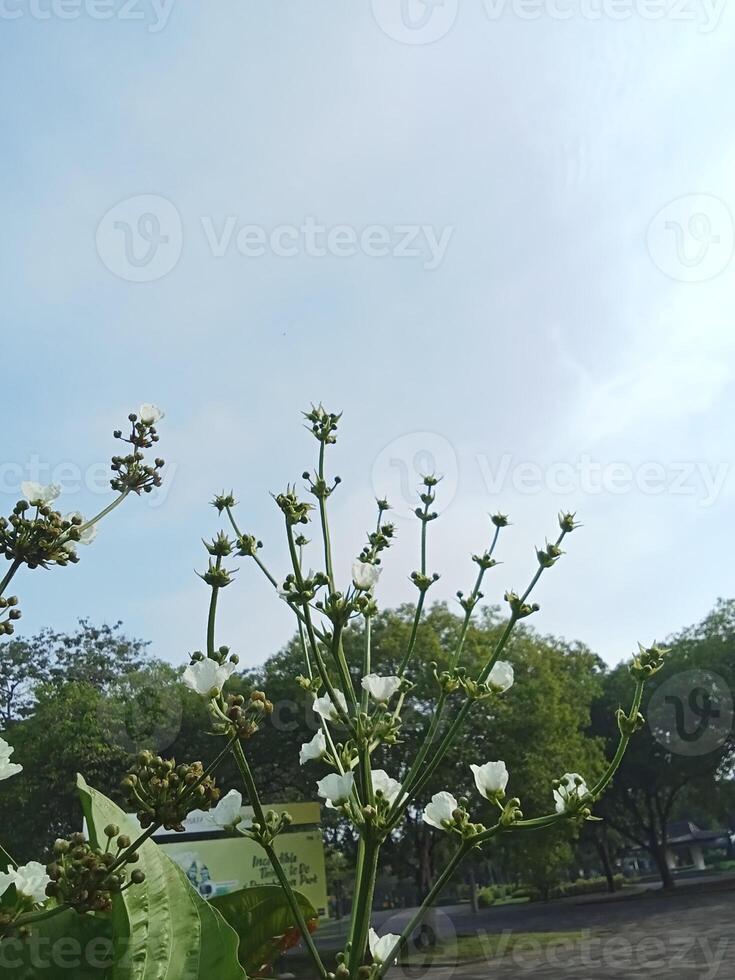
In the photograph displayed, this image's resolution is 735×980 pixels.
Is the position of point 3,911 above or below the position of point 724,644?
below

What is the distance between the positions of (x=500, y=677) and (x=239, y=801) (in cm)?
56

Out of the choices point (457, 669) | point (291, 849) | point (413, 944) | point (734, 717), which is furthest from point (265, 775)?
point (457, 669)

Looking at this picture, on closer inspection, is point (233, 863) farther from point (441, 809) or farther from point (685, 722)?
point (685, 722)

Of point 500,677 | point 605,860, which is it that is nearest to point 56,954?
point 500,677

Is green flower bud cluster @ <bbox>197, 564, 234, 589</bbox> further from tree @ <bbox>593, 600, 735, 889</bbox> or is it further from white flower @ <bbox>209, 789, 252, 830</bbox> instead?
tree @ <bbox>593, 600, 735, 889</bbox>

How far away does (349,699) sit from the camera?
5.09 ft

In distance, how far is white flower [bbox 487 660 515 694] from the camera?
170 cm

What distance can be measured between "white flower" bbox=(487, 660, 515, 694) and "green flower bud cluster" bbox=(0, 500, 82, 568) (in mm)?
867

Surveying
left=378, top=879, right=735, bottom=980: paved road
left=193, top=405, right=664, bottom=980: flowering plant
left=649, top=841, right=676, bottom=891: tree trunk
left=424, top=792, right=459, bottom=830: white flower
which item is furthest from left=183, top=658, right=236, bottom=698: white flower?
left=649, top=841, right=676, bottom=891: tree trunk

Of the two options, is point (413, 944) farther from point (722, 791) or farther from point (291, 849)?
point (722, 791)

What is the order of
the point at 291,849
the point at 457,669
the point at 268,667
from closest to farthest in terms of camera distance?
the point at 457,669 < the point at 291,849 < the point at 268,667

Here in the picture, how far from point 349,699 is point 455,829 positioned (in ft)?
0.93

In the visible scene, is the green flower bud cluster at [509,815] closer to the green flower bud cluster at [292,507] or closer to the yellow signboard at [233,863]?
the green flower bud cluster at [292,507]

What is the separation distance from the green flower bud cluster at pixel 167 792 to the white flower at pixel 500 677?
27.2 inches
